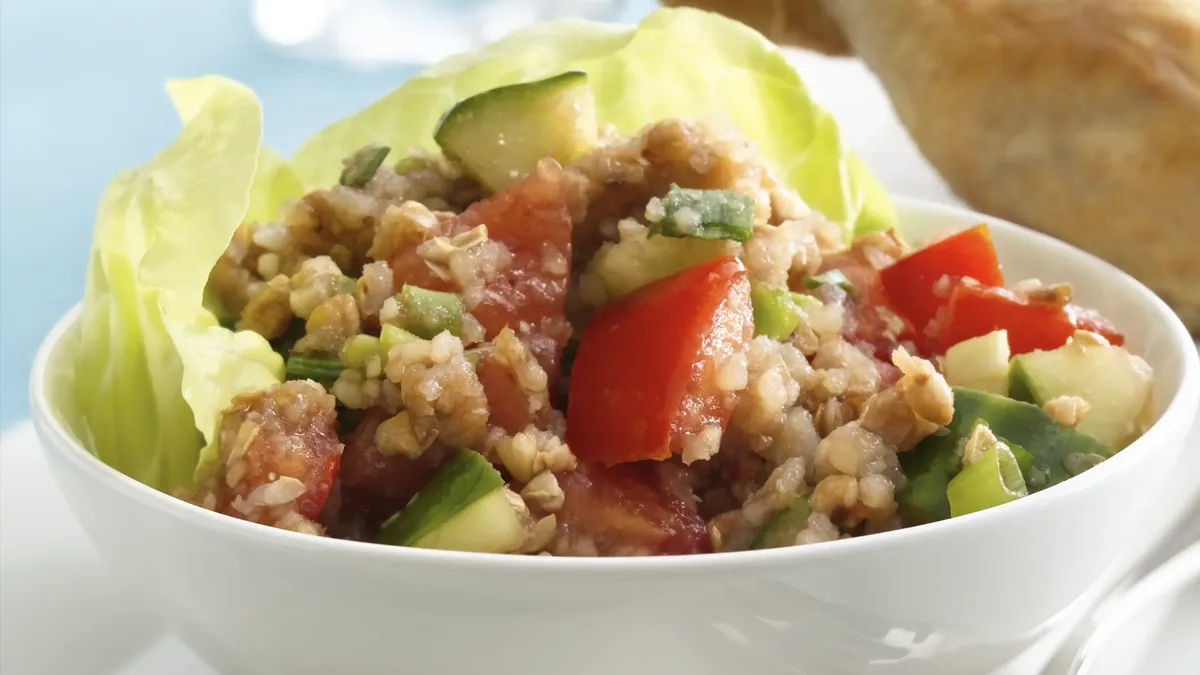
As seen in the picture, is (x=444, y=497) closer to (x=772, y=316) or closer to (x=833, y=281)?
(x=772, y=316)

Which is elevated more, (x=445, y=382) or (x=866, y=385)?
(x=445, y=382)

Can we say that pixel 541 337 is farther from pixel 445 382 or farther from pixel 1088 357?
pixel 1088 357

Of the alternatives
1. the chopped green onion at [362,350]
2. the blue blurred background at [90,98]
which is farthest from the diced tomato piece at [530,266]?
the blue blurred background at [90,98]

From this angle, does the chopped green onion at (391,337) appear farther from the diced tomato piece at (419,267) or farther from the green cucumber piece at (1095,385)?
the green cucumber piece at (1095,385)

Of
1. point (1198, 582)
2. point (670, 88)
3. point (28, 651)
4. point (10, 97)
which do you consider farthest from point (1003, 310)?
point (10, 97)

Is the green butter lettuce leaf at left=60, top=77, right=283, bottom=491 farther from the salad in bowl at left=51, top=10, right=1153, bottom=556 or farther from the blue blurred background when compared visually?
the blue blurred background

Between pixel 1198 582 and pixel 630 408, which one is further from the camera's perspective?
pixel 1198 582
